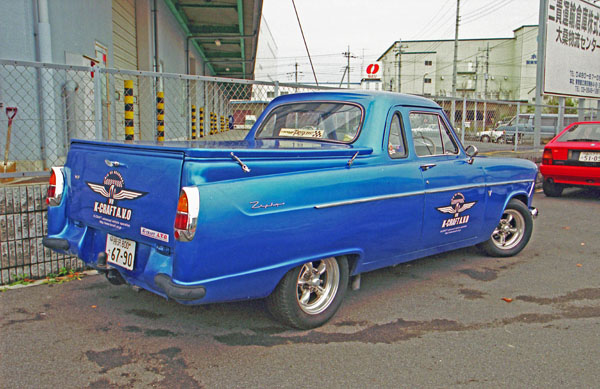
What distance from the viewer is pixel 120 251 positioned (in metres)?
3.13

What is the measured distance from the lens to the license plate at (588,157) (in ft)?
27.1

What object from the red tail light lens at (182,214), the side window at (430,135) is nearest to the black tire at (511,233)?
the side window at (430,135)

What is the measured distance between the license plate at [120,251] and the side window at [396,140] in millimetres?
2075

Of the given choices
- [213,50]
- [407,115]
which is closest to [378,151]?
[407,115]

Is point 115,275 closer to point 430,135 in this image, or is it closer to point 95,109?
point 95,109

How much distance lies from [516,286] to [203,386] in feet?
10.00

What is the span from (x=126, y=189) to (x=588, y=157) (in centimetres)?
806

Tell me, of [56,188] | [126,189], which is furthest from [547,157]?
[56,188]

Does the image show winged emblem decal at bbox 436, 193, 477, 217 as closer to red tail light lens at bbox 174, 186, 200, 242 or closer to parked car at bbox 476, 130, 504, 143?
red tail light lens at bbox 174, 186, 200, 242

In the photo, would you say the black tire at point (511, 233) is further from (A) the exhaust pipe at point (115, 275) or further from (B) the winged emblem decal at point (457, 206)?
(A) the exhaust pipe at point (115, 275)

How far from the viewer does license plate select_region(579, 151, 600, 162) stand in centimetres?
826

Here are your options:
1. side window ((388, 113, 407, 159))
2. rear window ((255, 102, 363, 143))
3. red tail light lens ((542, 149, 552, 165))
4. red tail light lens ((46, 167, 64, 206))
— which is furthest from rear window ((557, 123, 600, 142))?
red tail light lens ((46, 167, 64, 206))

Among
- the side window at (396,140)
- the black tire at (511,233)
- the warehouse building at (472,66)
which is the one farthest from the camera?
the warehouse building at (472,66)

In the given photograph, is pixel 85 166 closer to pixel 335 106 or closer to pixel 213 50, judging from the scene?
pixel 335 106
